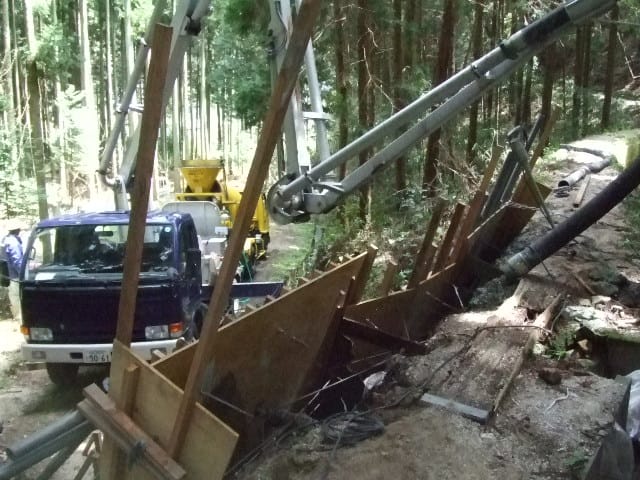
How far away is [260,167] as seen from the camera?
272cm

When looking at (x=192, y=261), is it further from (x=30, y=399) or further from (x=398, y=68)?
(x=398, y=68)

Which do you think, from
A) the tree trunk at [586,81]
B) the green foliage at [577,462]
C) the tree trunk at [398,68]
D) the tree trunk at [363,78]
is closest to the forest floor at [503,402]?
the green foliage at [577,462]

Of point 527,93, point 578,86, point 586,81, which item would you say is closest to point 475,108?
point 527,93

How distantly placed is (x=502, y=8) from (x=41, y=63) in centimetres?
1192

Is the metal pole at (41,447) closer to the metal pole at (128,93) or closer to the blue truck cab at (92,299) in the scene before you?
the blue truck cab at (92,299)

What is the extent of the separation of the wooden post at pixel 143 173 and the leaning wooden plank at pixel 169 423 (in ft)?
0.81

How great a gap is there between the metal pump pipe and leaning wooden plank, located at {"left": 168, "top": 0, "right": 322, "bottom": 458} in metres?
3.86

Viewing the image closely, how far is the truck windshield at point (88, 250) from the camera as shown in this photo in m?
7.39

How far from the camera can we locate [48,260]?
7562mm

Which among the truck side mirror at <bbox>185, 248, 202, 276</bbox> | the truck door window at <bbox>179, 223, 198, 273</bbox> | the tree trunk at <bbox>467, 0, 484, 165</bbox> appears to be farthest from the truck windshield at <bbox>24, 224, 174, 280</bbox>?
the tree trunk at <bbox>467, 0, 484, 165</bbox>

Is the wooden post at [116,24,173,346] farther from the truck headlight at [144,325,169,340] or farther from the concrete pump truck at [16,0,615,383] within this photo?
the truck headlight at [144,325,169,340]

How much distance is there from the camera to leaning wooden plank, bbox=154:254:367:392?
393 cm

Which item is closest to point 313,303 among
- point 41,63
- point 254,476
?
point 254,476

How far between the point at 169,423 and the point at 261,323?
5.37 feet
